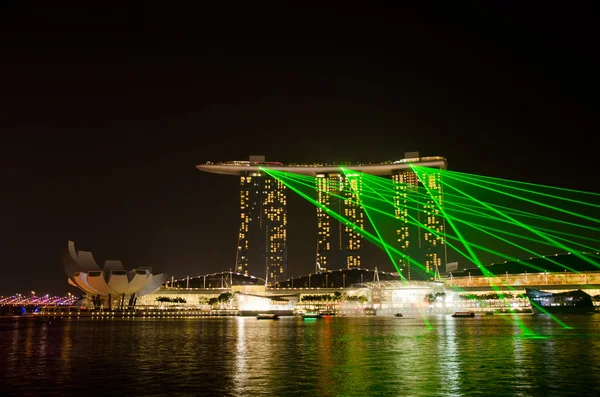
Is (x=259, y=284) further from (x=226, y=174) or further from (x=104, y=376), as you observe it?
(x=104, y=376)

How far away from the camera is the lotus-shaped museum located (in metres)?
98.8

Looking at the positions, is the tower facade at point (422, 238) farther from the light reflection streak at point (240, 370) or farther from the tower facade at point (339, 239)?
the light reflection streak at point (240, 370)

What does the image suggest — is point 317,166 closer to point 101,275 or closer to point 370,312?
point 370,312

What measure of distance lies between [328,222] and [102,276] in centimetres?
6831

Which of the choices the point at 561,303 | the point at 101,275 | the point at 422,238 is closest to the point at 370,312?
the point at 561,303

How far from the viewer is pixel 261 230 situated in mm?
149750

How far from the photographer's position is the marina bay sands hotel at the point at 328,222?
14762 centimetres

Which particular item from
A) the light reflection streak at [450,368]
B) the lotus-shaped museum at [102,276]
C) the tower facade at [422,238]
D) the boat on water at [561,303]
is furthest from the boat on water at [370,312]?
the light reflection streak at [450,368]

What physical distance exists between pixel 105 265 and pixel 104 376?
278ft

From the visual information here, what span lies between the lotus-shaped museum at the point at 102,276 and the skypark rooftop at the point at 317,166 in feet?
175

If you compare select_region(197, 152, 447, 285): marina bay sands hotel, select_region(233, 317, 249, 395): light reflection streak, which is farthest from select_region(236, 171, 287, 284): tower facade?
select_region(233, 317, 249, 395): light reflection streak

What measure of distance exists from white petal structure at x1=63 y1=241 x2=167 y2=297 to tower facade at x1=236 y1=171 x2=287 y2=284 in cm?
4532

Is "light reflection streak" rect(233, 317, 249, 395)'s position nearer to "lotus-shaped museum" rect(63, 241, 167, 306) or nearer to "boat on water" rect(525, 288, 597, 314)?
"boat on water" rect(525, 288, 597, 314)

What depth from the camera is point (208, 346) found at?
34.0 meters
